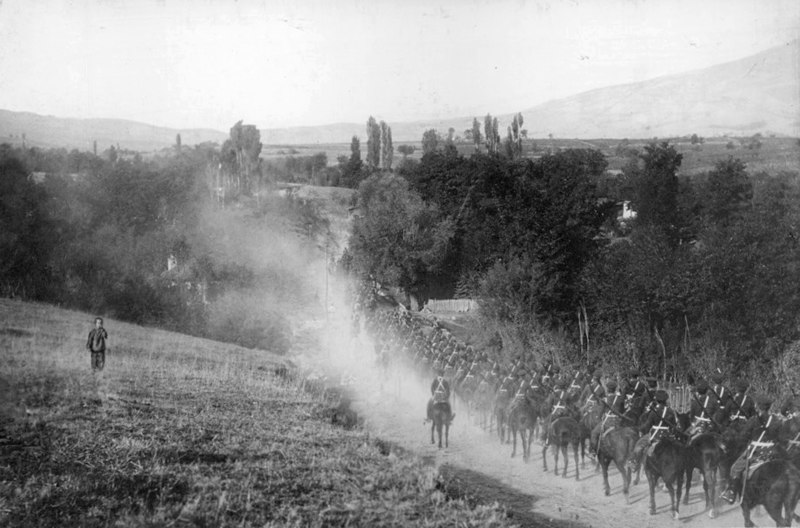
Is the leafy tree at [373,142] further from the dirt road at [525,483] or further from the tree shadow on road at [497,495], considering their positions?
the tree shadow on road at [497,495]

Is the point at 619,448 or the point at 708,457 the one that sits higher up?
the point at 708,457

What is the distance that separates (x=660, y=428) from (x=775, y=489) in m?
2.36

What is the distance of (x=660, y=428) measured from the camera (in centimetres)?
1320

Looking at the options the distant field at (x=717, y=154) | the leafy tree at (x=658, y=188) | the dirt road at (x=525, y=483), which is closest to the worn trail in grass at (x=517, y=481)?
the dirt road at (x=525, y=483)

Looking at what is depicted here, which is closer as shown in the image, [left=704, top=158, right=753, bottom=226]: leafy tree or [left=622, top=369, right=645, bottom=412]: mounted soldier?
[left=622, top=369, right=645, bottom=412]: mounted soldier

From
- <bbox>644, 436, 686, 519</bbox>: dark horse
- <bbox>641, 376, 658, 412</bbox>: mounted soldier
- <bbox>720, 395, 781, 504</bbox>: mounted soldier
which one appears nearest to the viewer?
<bbox>720, 395, 781, 504</bbox>: mounted soldier

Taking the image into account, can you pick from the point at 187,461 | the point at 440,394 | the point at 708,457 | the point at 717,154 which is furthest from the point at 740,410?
the point at 717,154

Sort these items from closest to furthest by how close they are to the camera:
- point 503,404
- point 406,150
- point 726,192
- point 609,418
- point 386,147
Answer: point 609,418 → point 503,404 → point 726,192 → point 386,147 → point 406,150

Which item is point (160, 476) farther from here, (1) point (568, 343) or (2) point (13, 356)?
(1) point (568, 343)

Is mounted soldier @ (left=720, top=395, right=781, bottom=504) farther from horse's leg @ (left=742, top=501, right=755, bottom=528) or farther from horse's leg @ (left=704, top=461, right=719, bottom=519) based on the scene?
horse's leg @ (left=742, top=501, right=755, bottom=528)

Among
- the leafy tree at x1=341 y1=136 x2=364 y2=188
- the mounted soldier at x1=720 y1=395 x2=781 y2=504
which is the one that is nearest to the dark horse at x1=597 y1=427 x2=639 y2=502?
the mounted soldier at x1=720 y1=395 x2=781 y2=504

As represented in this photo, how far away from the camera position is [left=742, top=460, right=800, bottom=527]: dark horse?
11039mm

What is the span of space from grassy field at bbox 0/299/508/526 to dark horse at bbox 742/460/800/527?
4207 mm

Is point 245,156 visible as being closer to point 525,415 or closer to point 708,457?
point 525,415
